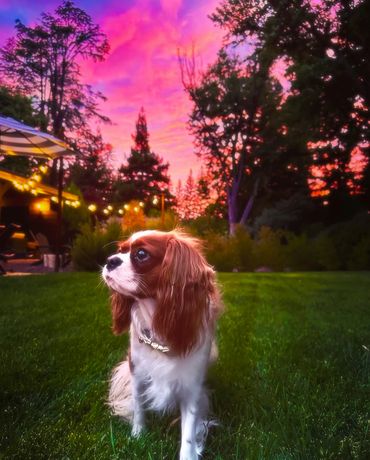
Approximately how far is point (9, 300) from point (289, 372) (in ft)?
13.6

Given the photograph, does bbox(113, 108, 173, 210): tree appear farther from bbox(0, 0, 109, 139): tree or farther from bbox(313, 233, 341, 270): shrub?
bbox(0, 0, 109, 139): tree

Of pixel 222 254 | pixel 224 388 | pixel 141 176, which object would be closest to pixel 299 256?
pixel 222 254

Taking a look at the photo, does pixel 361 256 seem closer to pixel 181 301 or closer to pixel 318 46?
pixel 318 46

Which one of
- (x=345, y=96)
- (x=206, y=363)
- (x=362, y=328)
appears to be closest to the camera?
(x=206, y=363)

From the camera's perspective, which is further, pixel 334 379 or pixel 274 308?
pixel 274 308

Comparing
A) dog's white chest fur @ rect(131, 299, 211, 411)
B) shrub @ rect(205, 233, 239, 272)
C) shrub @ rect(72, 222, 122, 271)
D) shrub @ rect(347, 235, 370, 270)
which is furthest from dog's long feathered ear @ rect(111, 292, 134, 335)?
shrub @ rect(347, 235, 370, 270)

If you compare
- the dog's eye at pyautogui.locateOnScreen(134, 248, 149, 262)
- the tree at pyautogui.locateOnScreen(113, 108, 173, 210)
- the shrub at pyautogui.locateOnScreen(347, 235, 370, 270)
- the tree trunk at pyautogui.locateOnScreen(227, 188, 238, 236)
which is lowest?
the shrub at pyautogui.locateOnScreen(347, 235, 370, 270)

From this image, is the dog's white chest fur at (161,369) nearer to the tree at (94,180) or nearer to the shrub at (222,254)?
the shrub at (222,254)

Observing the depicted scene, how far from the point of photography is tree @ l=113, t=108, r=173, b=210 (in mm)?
38594

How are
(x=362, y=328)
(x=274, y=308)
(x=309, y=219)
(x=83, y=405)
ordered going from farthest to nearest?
(x=309, y=219)
(x=274, y=308)
(x=362, y=328)
(x=83, y=405)

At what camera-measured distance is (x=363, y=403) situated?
2.30 metres

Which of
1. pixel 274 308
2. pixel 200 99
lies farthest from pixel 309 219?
pixel 274 308

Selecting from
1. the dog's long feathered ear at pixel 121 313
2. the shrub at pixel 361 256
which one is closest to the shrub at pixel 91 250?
the dog's long feathered ear at pixel 121 313

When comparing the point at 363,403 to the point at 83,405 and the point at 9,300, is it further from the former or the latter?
the point at 9,300
